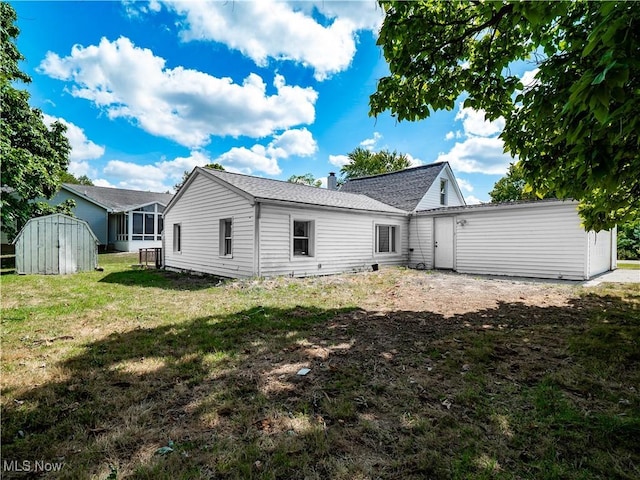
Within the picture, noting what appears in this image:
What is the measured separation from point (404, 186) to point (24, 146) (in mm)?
21038

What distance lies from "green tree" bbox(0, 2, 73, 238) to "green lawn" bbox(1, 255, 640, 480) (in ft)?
40.6

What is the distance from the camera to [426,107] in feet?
18.7

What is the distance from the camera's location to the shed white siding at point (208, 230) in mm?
10250

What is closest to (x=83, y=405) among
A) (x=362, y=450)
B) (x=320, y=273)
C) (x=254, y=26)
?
(x=362, y=450)

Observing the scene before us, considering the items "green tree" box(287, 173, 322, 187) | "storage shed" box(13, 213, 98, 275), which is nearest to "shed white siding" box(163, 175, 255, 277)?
"storage shed" box(13, 213, 98, 275)

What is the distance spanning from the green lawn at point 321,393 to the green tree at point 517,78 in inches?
86.3

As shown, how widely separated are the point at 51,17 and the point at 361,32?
6.09 m

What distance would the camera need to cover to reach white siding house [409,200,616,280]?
10.5 meters

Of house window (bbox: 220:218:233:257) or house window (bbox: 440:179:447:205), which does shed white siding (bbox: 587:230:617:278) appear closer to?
house window (bbox: 440:179:447:205)

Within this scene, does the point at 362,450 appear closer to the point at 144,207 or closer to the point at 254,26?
the point at 254,26

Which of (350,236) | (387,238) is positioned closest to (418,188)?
(387,238)

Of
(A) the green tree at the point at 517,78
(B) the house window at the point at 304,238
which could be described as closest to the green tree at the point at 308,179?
(B) the house window at the point at 304,238

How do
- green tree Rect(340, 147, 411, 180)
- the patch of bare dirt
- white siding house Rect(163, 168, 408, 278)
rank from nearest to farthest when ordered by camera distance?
the patch of bare dirt < white siding house Rect(163, 168, 408, 278) < green tree Rect(340, 147, 411, 180)

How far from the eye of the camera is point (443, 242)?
543 inches
